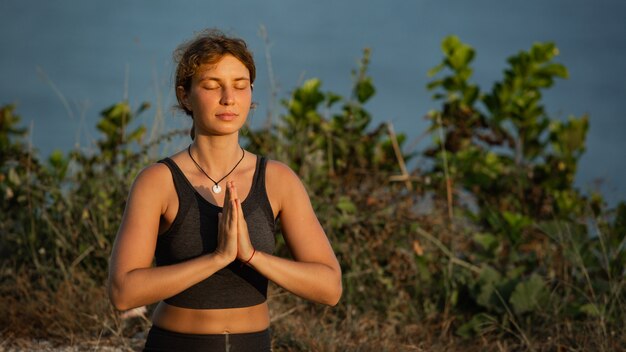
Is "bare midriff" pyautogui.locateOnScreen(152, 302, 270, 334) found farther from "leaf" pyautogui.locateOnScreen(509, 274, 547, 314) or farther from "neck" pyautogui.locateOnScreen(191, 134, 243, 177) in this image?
"leaf" pyautogui.locateOnScreen(509, 274, 547, 314)

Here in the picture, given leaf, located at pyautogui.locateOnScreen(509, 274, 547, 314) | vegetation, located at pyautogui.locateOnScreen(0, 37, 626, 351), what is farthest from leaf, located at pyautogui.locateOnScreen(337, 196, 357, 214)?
leaf, located at pyautogui.locateOnScreen(509, 274, 547, 314)

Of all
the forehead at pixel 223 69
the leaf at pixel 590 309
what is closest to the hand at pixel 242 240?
the forehead at pixel 223 69

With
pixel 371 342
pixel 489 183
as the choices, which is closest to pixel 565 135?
pixel 489 183

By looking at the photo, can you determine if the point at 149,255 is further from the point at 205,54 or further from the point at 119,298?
the point at 205,54

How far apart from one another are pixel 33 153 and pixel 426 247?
11.0 ft

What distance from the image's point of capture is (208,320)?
2512 millimetres

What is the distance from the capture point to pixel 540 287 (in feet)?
16.6

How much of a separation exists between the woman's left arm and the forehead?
0.32 meters

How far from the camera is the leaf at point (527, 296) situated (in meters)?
5.03

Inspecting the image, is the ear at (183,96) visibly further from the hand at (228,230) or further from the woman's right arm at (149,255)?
the hand at (228,230)

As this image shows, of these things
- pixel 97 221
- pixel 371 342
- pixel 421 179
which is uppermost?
pixel 421 179

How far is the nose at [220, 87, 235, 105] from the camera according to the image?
8.27 feet

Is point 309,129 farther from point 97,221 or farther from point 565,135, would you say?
point 565,135

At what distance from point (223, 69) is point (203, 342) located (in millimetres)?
863
